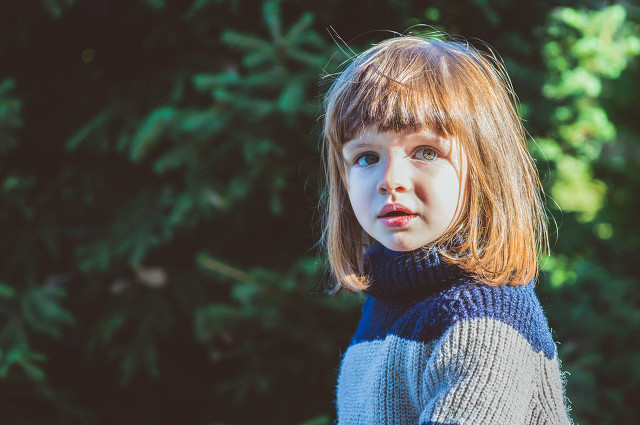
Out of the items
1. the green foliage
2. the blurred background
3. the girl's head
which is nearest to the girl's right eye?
the girl's head

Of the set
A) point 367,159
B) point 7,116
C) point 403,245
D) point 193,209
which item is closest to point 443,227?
point 403,245

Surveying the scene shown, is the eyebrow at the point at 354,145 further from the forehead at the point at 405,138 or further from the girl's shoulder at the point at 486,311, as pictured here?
the girl's shoulder at the point at 486,311

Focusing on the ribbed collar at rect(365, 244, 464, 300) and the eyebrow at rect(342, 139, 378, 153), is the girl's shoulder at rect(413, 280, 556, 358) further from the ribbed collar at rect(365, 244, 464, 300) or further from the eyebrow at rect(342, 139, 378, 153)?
the eyebrow at rect(342, 139, 378, 153)

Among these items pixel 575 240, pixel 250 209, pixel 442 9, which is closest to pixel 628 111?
pixel 575 240

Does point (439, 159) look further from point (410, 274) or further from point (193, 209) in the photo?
point (193, 209)

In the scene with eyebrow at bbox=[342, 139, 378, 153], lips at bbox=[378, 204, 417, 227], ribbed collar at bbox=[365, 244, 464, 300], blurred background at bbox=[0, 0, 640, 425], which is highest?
blurred background at bbox=[0, 0, 640, 425]

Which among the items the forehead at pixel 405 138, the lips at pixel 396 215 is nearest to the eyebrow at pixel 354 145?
the forehead at pixel 405 138

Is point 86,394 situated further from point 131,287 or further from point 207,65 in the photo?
point 207,65

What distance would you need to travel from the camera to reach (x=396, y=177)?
117 centimetres

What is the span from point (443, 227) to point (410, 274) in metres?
0.11

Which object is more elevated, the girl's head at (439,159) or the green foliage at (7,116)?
the green foliage at (7,116)

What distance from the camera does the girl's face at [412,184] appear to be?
117cm

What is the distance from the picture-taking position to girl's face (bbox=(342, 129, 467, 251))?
3.85 ft

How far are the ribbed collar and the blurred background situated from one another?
1170mm
